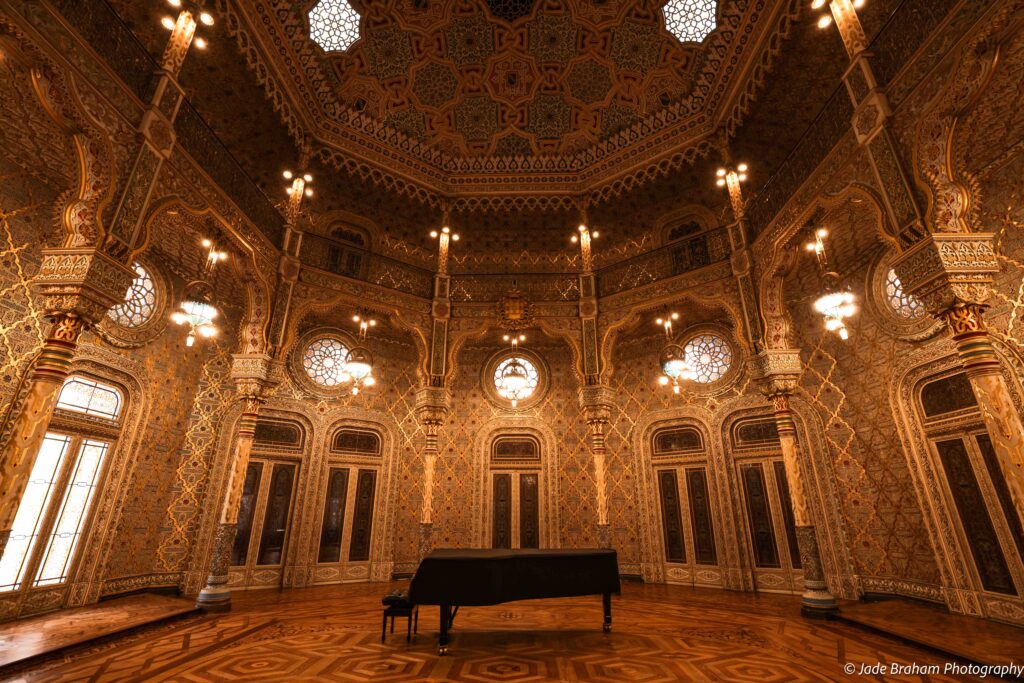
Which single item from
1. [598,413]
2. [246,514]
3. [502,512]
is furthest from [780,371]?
Result: [246,514]

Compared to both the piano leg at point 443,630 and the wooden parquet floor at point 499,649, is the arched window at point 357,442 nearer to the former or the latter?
the wooden parquet floor at point 499,649

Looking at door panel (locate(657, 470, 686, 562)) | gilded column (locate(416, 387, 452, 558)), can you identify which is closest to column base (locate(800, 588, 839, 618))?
door panel (locate(657, 470, 686, 562))

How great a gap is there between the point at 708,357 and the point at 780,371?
316 centimetres

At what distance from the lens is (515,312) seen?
11.5m

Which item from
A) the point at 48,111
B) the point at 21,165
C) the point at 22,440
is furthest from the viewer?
the point at 21,165

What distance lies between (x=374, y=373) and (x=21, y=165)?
7.34m

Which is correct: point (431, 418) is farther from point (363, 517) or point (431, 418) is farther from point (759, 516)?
point (759, 516)

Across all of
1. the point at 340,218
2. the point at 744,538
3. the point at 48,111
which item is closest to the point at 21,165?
the point at 48,111

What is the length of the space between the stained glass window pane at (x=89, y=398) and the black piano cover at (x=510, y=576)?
6.86 metres

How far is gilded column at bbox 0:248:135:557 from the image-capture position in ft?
14.8

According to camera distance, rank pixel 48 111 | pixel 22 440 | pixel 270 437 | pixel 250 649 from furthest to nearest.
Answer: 1. pixel 270 437
2. pixel 250 649
3. pixel 48 111
4. pixel 22 440

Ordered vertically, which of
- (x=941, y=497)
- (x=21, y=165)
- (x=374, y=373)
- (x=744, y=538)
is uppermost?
(x=21, y=165)

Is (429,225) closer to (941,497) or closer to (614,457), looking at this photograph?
(614,457)

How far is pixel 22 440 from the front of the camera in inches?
180
